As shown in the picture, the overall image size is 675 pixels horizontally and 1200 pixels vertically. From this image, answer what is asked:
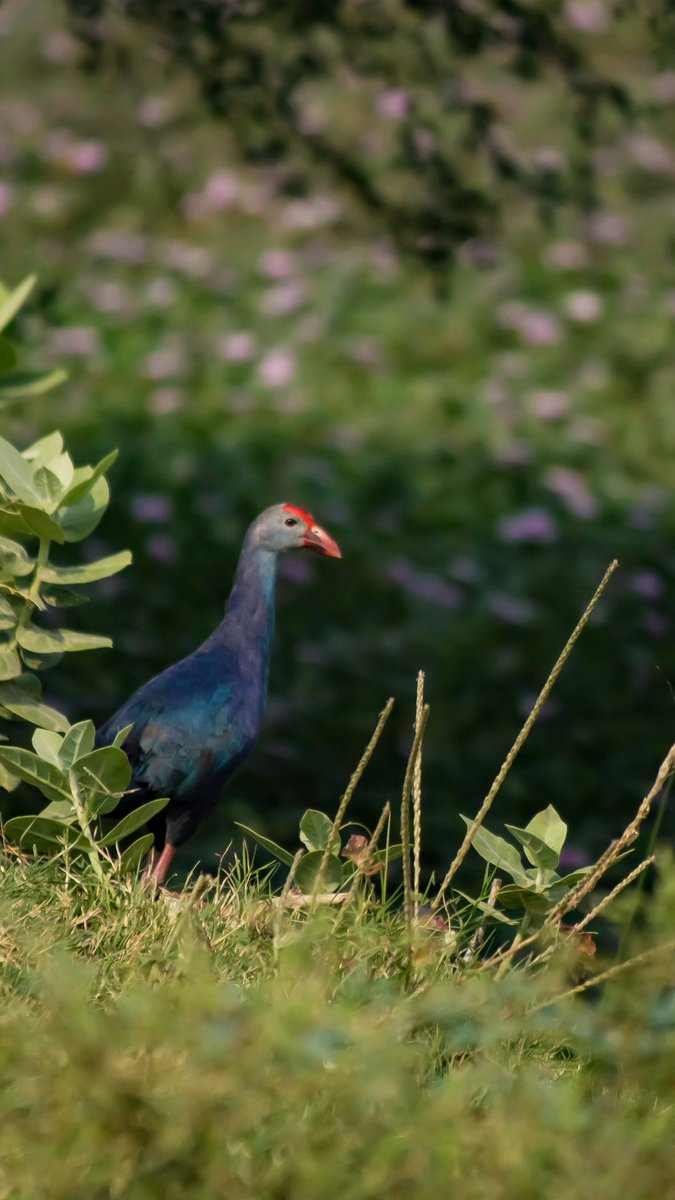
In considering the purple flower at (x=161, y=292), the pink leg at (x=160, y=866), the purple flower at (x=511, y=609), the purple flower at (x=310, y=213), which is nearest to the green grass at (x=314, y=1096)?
the pink leg at (x=160, y=866)

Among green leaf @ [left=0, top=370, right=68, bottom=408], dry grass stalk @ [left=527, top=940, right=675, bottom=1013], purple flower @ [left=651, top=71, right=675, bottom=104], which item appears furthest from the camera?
purple flower @ [left=651, top=71, right=675, bottom=104]

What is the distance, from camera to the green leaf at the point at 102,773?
316 cm

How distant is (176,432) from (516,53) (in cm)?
236

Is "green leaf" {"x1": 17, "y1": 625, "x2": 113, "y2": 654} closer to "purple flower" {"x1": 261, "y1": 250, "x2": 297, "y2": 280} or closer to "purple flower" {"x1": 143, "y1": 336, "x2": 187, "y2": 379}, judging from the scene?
"purple flower" {"x1": 143, "y1": 336, "x2": 187, "y2": 379}

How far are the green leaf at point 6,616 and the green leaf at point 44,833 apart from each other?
0.37 meters

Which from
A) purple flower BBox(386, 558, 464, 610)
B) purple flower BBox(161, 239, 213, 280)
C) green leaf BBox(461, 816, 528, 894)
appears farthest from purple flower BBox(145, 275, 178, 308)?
green leaf BBox(461, 816, 528, 894)

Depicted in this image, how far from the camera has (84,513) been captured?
11.3ft

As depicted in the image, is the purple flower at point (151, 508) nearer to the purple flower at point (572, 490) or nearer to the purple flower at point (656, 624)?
the purple flower at point (572, 490)

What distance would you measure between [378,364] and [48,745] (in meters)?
6.13

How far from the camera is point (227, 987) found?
8.68 feet

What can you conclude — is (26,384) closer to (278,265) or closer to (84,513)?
(84,513)

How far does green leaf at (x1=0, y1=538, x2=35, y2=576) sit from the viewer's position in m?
3.35

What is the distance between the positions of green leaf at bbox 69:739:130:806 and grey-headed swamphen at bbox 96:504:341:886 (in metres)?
0.25

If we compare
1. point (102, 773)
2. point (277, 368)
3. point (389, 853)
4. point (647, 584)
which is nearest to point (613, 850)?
point (389, 853)
